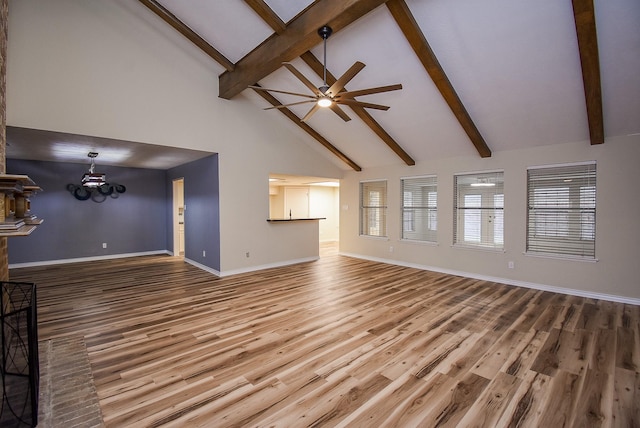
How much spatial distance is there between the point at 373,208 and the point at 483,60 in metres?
4.22

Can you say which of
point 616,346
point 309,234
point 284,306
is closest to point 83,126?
point 284,306

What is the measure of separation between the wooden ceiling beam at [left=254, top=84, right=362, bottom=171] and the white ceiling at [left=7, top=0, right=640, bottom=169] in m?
0.35

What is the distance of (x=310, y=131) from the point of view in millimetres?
6211

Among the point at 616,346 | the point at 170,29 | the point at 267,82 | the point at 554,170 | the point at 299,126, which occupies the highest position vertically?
the point at 170,29

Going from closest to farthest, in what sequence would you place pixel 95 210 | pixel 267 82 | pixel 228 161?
pixel 267 82 < pixel 228 161 < pixel 95 210

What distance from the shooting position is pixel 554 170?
466cm

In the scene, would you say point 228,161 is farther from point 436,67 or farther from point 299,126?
point 436,67

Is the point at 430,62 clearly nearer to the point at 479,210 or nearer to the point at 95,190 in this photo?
the point at 479,210

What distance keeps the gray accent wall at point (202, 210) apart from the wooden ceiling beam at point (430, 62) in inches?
145

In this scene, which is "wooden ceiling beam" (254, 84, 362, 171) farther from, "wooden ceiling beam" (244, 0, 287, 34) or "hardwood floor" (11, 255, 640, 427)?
"hardwood floor" (11, 255, 640, 427)

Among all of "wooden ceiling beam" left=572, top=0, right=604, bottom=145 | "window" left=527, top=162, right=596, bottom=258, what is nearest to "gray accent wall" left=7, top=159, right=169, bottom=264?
"window" left=527, top=162, right=596, bottom=258

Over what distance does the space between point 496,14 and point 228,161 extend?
4.42m

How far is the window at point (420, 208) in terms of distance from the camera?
243 inches

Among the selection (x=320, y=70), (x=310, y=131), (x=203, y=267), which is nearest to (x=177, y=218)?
(x=203, y=267)
